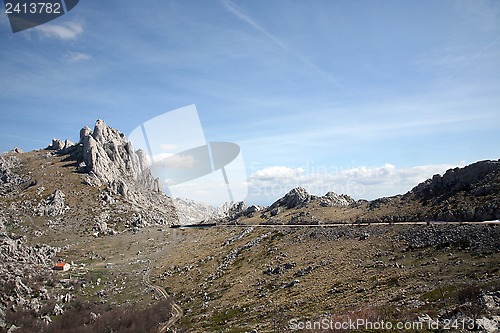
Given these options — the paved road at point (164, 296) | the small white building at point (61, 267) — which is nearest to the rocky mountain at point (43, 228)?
the small white building at point (61, 267)

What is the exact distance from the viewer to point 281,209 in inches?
5891

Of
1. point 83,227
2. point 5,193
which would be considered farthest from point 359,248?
point 5,193

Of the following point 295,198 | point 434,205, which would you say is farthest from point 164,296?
point 295,198

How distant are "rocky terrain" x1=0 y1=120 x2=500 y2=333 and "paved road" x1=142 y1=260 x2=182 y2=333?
42 cm

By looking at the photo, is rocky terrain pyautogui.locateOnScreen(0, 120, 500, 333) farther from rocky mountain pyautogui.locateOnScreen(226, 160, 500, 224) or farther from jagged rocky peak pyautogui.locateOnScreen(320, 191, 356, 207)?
jagged rocky peak pyautogui.locateOnScreen(320, 191, 356, 207)

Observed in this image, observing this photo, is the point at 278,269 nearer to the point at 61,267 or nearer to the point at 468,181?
the point at 468,181

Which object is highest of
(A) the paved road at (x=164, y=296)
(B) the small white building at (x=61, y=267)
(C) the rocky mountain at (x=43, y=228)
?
(C) the rocky mountain at (x=43, y=228)

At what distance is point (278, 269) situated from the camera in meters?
76.4

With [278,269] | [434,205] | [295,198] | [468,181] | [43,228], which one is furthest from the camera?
[43,228]

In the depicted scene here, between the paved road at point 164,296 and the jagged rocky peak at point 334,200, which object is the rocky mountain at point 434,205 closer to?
the jagged rocky peak at point 334,200

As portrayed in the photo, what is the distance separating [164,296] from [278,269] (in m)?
36.9

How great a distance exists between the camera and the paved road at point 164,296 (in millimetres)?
67700

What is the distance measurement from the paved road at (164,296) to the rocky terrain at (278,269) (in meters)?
0.42

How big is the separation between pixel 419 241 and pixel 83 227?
541ft
